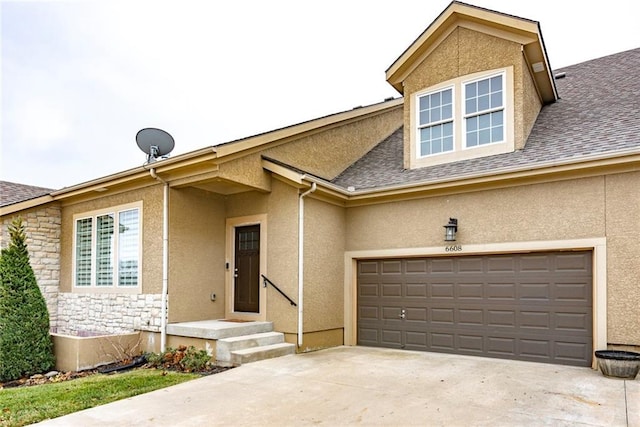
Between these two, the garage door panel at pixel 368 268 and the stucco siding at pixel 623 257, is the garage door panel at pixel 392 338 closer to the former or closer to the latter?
the garage door panel at pixel 368 268

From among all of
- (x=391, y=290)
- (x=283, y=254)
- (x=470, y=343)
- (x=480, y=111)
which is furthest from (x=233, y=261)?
(x=480, y=111)

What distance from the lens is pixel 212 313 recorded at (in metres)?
9.71

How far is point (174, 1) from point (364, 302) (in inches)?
340

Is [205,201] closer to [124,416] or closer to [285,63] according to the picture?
[124,416]

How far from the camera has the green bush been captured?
838 cm

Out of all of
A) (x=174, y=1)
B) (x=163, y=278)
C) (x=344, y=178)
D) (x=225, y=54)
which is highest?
(x=225, y=54)

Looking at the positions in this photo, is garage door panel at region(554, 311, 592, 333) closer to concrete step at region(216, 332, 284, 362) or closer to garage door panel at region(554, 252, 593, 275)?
garage door panel at region(554, 252, 593, 275)

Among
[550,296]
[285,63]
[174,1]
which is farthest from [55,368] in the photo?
[285,63]

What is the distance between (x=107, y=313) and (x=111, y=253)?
139 cm

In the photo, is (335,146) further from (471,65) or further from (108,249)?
(108,249)

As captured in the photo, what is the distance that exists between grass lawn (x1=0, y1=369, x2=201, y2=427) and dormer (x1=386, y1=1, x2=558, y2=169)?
22.6 ft

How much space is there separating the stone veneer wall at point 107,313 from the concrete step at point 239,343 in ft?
6.15

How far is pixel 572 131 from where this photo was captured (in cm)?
876

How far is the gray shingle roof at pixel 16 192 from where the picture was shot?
11.8 m
